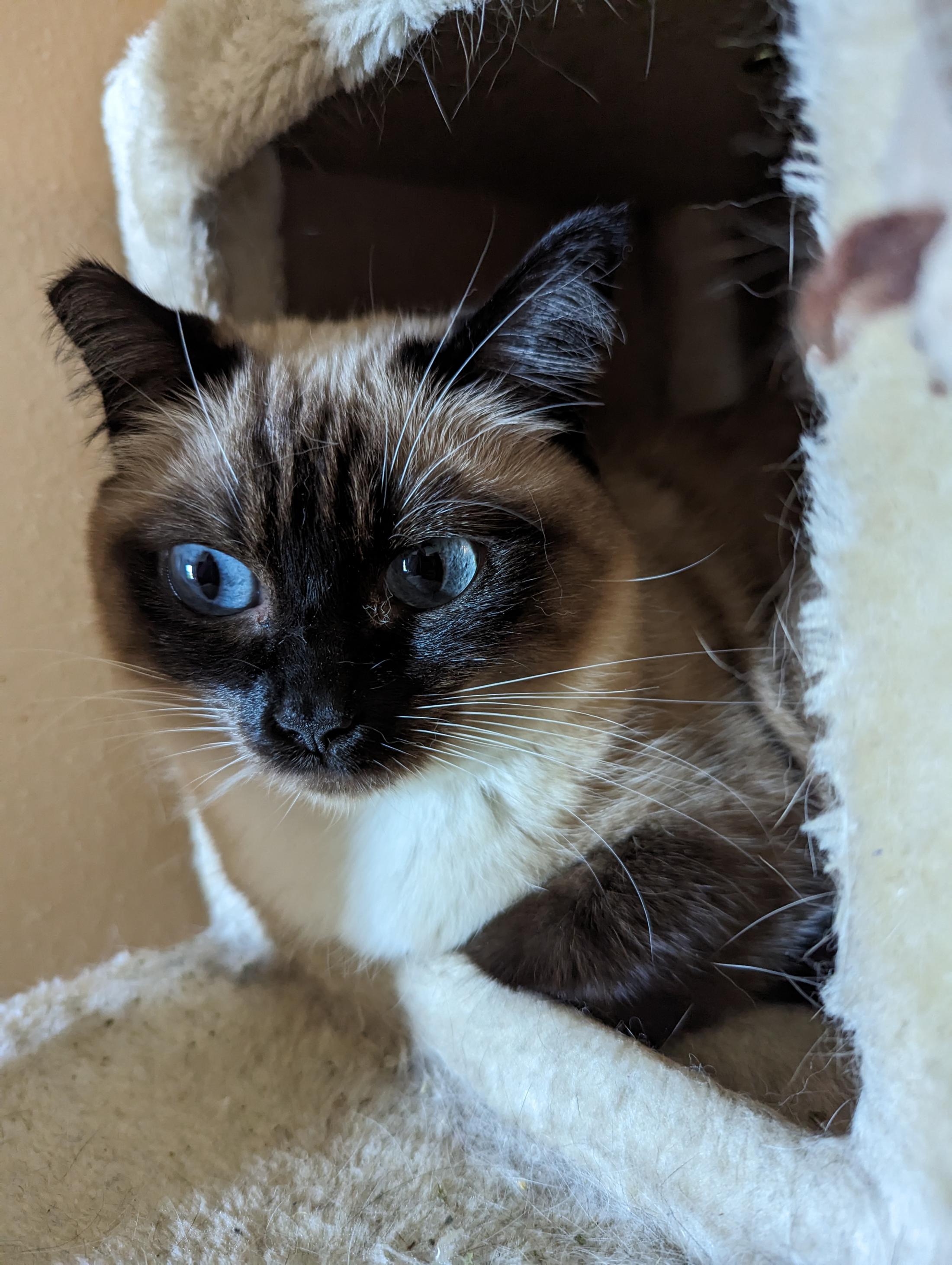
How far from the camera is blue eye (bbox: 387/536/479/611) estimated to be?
0.90m

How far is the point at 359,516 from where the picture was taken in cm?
88

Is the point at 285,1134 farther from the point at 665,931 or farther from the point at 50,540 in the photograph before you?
the point at 50,540

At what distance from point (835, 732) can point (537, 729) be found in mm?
383

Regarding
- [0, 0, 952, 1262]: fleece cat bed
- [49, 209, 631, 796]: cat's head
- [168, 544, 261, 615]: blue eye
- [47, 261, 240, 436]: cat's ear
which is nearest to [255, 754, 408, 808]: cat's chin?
[49, 209, 631, 796]: cat's head

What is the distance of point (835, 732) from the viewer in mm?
717

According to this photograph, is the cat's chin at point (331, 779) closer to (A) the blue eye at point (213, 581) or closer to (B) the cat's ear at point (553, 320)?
(A) the blue eye at point (213, 581)

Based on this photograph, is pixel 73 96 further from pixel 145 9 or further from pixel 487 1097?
pixel 487 1097

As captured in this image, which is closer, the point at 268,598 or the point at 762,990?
the point at 268,598

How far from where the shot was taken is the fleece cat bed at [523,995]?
61 centimetres

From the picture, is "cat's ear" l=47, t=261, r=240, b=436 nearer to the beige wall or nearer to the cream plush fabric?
the beige wall

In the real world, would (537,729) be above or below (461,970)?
above

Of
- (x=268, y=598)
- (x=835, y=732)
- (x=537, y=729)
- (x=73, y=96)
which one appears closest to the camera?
(x=835, y=732)

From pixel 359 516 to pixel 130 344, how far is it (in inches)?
15.2

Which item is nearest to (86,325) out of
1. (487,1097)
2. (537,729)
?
(537,729)
